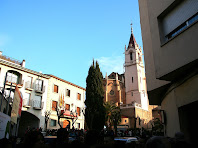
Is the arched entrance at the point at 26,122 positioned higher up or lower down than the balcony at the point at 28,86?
lower down

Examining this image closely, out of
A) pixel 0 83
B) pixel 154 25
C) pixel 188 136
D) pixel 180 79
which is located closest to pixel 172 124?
pixel 188 136

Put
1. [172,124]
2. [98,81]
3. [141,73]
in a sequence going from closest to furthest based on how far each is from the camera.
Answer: [172,124]
[98,81]
[141,73]

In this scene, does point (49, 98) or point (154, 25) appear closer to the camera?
point (154, 25)

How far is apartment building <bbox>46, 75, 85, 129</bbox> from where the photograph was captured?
30.3 m

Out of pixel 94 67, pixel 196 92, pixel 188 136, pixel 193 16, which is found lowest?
pixel 188 136

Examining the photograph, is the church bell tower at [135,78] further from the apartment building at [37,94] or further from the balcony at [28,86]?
the balcony at [28,86]

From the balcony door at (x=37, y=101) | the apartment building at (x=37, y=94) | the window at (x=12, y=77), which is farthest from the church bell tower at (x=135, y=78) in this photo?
the window at (x=12, y=77)

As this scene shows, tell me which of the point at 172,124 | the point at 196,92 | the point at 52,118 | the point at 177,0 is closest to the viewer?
the point at 196,92

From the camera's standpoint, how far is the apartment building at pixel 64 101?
30.3 m

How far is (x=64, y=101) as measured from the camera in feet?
106

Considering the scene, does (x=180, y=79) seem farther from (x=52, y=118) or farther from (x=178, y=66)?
(x=52, y=118)

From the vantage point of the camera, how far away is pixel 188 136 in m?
6.40

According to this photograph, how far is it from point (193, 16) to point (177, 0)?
0.80 metres

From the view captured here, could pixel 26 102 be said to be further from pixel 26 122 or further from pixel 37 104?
pixel 26 122
